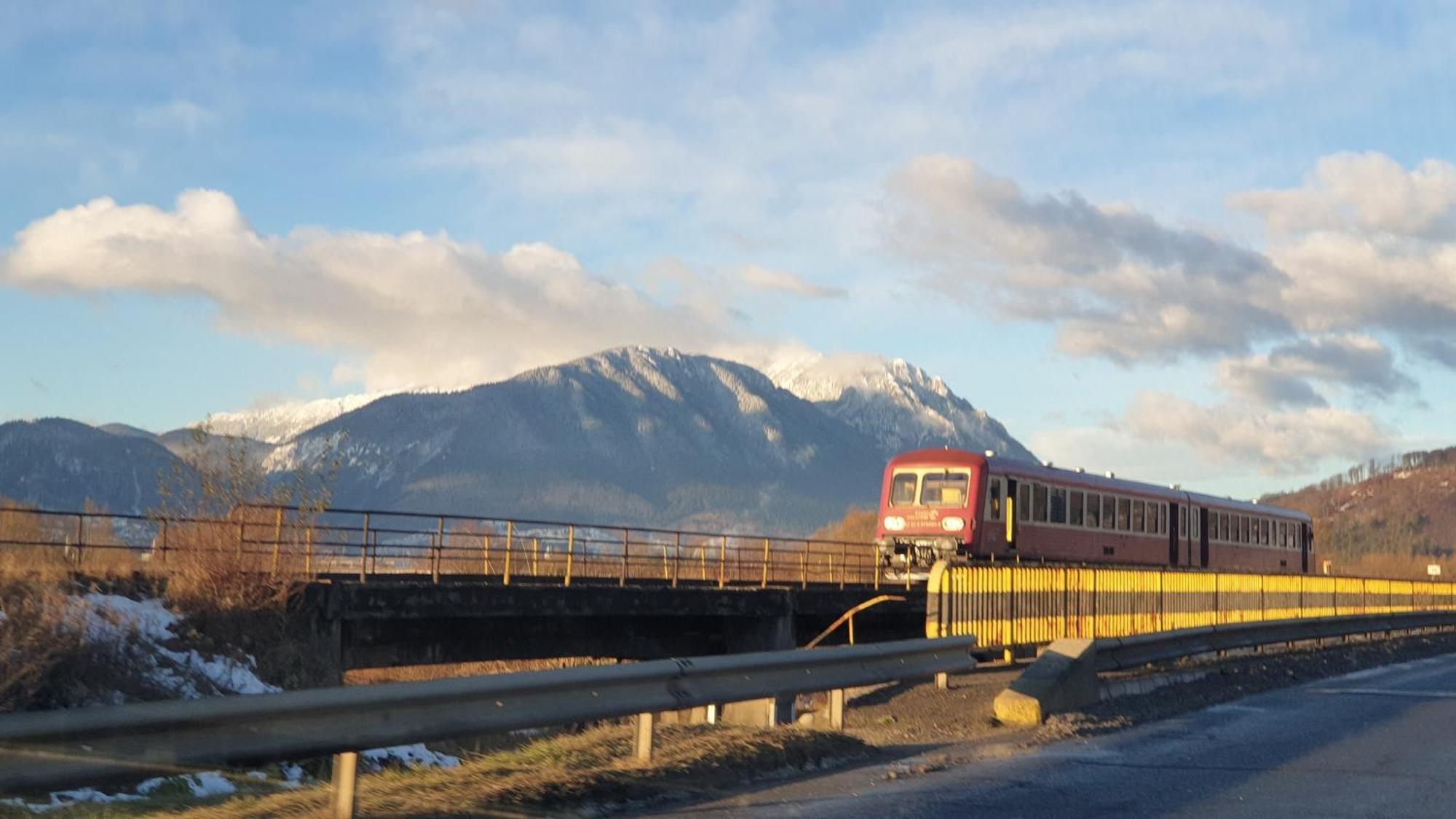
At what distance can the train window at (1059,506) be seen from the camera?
3547 cm

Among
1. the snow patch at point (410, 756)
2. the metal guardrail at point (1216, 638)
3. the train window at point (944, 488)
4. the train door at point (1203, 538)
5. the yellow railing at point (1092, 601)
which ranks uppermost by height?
the train window at point (944, 488)

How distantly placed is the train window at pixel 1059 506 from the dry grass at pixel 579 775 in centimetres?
2594

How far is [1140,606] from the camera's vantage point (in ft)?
69.4

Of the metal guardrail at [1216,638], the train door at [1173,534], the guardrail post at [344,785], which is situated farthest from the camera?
the train door at [1173,534]

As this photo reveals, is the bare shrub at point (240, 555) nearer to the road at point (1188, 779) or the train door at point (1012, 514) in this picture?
the road at point (1188, 779)

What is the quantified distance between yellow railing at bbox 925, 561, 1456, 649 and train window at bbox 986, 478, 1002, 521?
22.4 ft

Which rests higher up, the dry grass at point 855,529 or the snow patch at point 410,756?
the dry grass at point 855,529

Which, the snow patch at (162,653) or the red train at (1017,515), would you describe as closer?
the snow patch at (162,653)

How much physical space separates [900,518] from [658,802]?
27.5 m

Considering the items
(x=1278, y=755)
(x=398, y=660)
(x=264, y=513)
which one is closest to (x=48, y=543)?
(x=264, y=513)

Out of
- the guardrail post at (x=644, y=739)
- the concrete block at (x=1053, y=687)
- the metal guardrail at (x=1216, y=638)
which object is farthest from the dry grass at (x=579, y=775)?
the metal guardrail at (x=1216, y=638)

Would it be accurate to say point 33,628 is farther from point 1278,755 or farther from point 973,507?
point 973,507

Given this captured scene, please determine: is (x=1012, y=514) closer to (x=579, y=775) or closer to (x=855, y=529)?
(x=579, y=775)

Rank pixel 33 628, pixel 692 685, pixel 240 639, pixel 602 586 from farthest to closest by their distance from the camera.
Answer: pixel 602 586 → pixel 240 639 → pixel 33 628 → pixel 692 685
